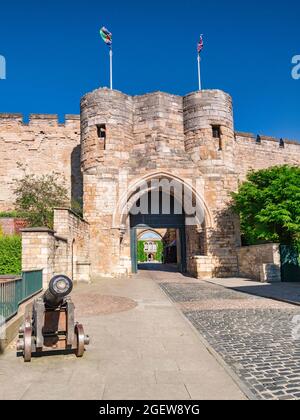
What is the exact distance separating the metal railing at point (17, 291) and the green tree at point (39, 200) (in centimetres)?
755

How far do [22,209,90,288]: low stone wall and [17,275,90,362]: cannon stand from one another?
5.79 m

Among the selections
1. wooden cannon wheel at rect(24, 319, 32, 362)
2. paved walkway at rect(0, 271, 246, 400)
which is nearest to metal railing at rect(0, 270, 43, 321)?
paved walkway at rect(0, 271, 246, 400)

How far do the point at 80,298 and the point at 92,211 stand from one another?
7.75 meters

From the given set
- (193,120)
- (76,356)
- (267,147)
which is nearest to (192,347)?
(76,356)

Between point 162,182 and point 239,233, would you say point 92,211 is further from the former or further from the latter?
point 239,233

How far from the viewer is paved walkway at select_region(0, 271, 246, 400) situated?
2.78 metres

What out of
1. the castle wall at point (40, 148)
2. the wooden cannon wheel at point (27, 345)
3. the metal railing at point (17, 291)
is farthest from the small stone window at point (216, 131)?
the wooden cannon wheel at point (27, 345)

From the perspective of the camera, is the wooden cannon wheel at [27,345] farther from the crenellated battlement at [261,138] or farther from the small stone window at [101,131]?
the crenellated battlement at [261,138]

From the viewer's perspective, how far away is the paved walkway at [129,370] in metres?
2.78

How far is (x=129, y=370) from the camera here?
336 centimetres

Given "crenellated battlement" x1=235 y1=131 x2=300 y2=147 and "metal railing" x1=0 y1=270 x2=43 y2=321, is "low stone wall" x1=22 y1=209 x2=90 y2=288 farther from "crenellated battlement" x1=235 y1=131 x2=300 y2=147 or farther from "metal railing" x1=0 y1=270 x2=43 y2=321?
"crenellated battlement" x1=235 y1=131 x2=300 y2=147

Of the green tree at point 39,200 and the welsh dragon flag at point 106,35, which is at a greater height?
the welsh dragon flag at point 106,35

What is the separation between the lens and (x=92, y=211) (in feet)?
52.5
